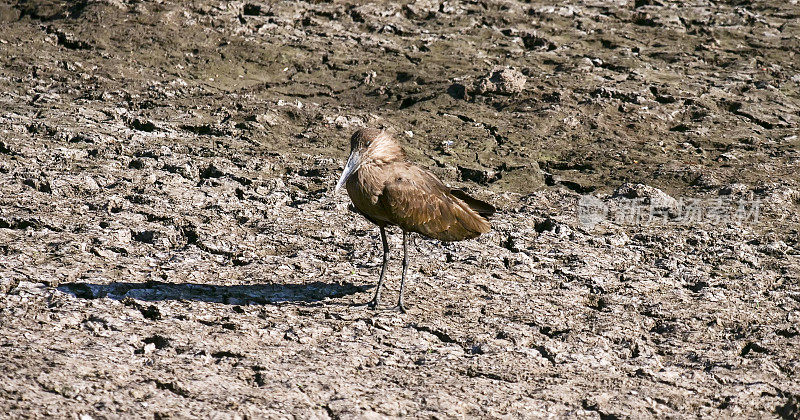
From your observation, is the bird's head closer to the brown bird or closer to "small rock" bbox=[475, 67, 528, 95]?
the brown bird

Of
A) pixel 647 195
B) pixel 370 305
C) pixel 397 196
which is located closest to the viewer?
pixel 397 196

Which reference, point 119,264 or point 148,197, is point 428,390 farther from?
point 148,197

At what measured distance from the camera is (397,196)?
511 cm

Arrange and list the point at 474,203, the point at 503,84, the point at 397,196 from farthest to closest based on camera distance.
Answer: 1. the point at 503,84
2. the point at 474,203
3. the point at 397,196

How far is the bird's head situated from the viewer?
5.16 meters

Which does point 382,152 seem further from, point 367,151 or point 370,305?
point 370,305

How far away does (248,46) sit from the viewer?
9375mm

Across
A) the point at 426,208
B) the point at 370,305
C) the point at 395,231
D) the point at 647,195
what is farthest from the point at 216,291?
the point at 647,195

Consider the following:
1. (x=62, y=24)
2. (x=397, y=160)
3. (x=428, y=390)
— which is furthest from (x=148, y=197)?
(x=62, y=24)

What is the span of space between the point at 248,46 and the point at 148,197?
3401 mm

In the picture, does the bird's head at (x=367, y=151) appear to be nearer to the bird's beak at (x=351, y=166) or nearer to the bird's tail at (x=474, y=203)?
the bird's beak at (x=351, y=166)

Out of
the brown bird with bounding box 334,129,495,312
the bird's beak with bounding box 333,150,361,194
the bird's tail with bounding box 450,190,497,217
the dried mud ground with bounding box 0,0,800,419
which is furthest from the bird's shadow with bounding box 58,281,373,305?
the bird's tail with bounding box 450,190,497,217

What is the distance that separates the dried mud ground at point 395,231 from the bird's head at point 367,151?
793 millimetres

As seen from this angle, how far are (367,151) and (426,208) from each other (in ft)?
1.58
